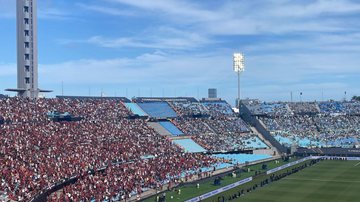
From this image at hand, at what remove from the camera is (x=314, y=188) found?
52.8 metres

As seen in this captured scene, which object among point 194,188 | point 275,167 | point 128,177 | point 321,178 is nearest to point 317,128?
point 275,167

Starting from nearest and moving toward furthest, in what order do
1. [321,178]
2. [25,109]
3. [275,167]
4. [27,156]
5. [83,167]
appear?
[27,156], [83,167], [321,178], [25,109], [275,167]

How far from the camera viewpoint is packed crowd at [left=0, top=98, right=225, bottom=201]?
41.9m

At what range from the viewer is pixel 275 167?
69.6 meters

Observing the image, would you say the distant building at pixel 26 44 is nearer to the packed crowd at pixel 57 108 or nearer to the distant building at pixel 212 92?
the packed crowd at pixel 57 108

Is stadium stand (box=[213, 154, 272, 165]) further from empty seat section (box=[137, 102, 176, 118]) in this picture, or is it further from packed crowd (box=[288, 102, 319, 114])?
packed crowd (box=[288, 102, 319, 114])

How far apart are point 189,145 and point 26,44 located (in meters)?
30.7

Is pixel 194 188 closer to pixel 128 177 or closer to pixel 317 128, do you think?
pixel 128 177

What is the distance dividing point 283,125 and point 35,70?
5494cm

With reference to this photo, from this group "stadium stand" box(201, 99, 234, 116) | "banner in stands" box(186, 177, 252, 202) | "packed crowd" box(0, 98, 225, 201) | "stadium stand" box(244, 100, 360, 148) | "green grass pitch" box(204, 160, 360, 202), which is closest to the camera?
"packed crowd" box(0, 98, 225, 201)

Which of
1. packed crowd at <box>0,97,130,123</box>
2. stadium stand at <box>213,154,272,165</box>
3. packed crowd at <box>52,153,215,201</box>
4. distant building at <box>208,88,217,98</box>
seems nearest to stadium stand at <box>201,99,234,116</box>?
stadium stand at <box>213,154,272,165</box>

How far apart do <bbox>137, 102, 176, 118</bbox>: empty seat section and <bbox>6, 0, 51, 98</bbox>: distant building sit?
81.8 feet

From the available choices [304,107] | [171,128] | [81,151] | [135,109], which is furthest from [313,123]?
[81,151]

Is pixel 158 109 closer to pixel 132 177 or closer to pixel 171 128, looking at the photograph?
pixel 171 128
